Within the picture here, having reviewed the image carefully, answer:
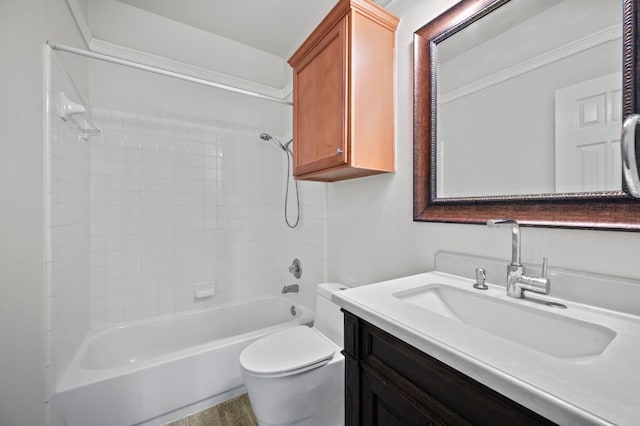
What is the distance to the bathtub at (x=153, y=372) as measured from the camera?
129 centimetres

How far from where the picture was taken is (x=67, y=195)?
1440 millimetres

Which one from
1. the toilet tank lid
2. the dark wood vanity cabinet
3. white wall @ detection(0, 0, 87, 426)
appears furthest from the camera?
the toilet tank lid

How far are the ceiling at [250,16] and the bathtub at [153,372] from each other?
223cm

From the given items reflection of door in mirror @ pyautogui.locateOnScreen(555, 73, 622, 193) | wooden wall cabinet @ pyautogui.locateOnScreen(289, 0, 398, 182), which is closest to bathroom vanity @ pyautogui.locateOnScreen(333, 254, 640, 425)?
reflection of door in mirror @ pyautogui.locateOnScreen(555, 73, 622, 193)

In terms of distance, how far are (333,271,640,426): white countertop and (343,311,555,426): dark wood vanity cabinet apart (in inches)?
1.5

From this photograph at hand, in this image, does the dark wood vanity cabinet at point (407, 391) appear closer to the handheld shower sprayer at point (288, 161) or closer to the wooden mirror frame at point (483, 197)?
the wooden mirror frame at point (483, 197)

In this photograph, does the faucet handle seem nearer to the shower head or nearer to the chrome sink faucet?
the chrome sink faucet

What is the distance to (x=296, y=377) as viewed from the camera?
1.19 metres

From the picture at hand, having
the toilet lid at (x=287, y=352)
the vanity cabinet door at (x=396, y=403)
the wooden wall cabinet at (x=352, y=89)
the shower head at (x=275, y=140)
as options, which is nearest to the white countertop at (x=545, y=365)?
the vanity cabinet door at (x=396, y=403)

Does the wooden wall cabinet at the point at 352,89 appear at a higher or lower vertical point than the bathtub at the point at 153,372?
higher

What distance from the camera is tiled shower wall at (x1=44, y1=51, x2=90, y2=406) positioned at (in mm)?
1213

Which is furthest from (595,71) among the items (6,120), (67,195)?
(67,195)

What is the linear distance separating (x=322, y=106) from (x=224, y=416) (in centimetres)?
180

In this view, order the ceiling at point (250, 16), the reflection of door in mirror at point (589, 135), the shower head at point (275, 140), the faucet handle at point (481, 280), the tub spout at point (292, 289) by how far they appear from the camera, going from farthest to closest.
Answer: the shower head at point (275, 140) → the tub spout at point (292, 289) → the ceiling at point (250, 16) → the faucet handle at point (481, 280) → the reflection of door in mirror at point (589, 135)
